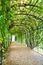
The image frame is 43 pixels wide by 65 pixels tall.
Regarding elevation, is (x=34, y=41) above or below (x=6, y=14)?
below

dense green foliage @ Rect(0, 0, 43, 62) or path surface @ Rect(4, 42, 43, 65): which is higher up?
dense green foliage @ Rect(0, 0, 43, 62)

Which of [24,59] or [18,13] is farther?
[18,13]

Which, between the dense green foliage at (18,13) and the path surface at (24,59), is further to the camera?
the path surface at (24,59)

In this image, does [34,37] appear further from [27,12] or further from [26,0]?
[26,0]

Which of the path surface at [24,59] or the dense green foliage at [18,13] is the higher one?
the dense green foliage at [18,13]

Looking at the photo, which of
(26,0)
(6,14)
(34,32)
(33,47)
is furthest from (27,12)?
(33,47)

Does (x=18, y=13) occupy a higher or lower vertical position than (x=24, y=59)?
higher

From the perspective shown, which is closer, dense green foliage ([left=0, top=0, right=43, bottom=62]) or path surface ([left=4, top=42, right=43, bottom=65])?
dense green foliage ([left=0, top=0, right=43, bottom=62])

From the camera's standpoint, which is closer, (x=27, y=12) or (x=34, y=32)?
(x=27, y=12)

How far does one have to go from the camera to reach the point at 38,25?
19.2 metres

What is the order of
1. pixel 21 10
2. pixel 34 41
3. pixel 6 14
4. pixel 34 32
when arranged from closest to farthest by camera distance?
1. pixel 6 14
2. pixel 21 10
3. pixel 34 32
4. pixel 34 41

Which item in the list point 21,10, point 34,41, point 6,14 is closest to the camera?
point 6,14

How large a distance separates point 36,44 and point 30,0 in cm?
1332

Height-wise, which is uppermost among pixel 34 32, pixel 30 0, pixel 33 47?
pixel 30 0
